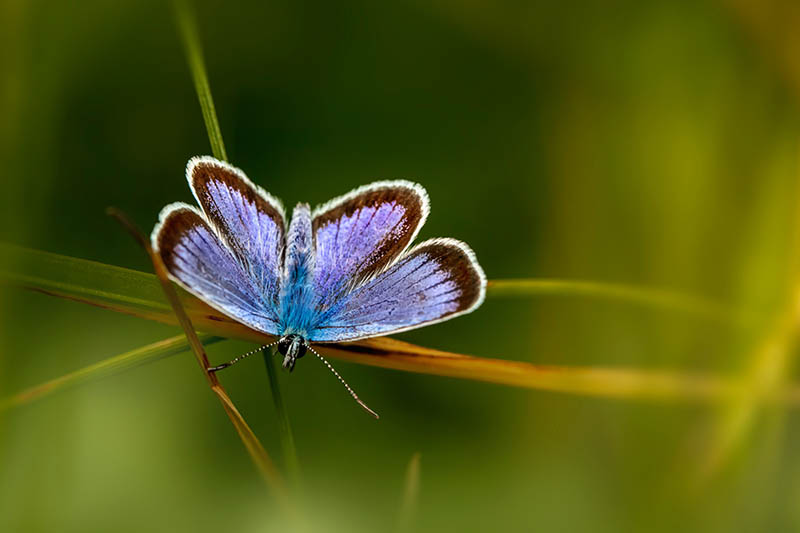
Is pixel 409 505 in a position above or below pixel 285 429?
below

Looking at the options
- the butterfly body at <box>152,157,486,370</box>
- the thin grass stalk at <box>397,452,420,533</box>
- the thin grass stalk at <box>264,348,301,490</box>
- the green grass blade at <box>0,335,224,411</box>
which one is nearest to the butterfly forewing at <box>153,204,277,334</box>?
the butterfly body at <box>152,157,486,370</box>

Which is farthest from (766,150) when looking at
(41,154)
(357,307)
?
(41,154)

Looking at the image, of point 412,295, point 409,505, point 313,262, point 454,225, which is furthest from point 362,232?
point 409,505

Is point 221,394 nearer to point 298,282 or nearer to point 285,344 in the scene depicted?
point 285,344

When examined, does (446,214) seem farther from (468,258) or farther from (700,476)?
(700,476)

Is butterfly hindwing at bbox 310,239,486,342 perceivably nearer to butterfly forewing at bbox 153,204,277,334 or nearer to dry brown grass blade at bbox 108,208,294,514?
butterfly forewing at bbox 153,204,277,334

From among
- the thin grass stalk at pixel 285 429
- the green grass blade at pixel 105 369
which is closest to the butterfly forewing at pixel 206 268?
the green grass blade at pixel 105 369

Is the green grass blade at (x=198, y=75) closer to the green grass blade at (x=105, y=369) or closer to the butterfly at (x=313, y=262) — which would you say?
the butterfly at (x=313, y=262)
